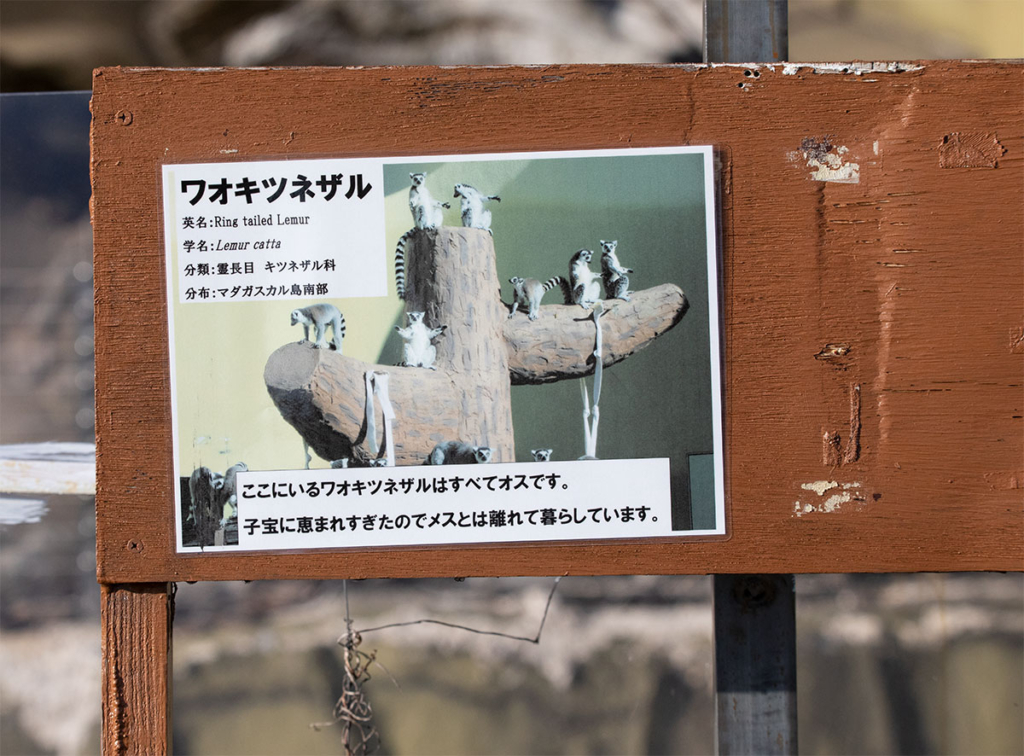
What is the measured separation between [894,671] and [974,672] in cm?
23

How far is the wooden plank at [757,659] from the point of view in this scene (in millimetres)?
1175

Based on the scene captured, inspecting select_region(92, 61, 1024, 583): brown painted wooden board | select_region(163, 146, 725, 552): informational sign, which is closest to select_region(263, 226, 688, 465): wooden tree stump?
select_region(163, 146, 725, 552): informational sign

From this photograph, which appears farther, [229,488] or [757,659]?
[757,659]

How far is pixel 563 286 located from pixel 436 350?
0.20 meters

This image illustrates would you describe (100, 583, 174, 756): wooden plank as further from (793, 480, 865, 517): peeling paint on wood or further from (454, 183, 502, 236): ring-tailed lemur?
(793, 480, 865, 517): peeling paint on wood

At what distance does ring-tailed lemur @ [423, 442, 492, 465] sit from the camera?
1.02m

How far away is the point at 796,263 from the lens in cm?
103

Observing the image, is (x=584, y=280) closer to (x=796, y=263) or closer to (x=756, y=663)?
(x=796, y=263)

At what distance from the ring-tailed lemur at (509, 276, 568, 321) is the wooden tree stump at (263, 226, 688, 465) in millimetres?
12

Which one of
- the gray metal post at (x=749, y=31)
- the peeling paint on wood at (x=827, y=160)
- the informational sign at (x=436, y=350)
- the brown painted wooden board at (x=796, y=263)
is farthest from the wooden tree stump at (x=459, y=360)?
the gray metal post at (x=749, y=31)

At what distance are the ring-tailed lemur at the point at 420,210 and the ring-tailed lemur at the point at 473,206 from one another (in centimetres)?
2

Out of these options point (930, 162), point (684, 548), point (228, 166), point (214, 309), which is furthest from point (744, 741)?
point (228, 166)

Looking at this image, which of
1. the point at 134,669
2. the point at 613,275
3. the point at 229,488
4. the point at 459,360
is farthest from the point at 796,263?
the point at 134,669

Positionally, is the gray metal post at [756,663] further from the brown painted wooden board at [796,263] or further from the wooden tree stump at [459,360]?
the wooden tree stump at [459,360]
